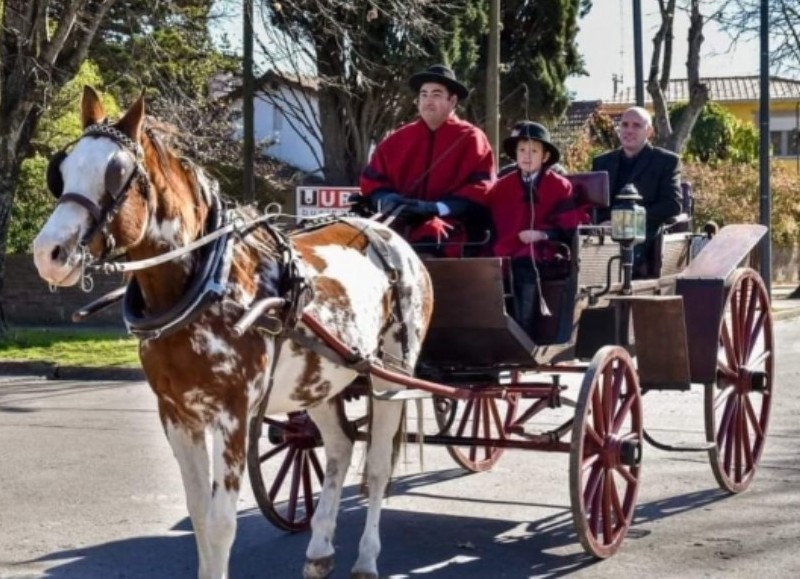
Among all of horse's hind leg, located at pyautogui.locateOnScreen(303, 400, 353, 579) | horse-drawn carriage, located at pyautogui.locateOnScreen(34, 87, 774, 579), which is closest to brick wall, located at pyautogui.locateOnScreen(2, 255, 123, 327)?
horse-drawn carriage, located at pyautogui.locateOnScreen(34, 87, 774, 579)

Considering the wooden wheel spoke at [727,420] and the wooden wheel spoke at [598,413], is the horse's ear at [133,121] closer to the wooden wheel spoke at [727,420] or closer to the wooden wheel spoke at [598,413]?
the wooden wheel spoke at [598,413]

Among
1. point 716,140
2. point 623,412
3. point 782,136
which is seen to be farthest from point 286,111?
point 782,136

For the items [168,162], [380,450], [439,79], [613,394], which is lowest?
[380,450]

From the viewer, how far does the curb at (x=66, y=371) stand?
16.7 metres

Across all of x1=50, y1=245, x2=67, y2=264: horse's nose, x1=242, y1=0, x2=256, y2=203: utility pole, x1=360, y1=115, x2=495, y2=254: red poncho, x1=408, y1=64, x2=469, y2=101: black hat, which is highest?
x1=242, y1=0, x2=256, y2=203: utility pole

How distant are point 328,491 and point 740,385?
337 centimetres

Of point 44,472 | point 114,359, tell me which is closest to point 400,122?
point 114,359

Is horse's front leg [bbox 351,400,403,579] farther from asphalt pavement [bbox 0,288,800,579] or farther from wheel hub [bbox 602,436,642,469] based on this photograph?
wheel hub [bbox 602,436,642,469]

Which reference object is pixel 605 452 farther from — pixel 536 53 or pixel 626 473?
pixel 536 53

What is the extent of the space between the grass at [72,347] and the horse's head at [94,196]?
1173 cm

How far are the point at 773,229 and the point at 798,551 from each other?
34.8 metres

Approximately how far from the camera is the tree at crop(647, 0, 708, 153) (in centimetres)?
2655

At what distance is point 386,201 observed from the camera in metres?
7.73

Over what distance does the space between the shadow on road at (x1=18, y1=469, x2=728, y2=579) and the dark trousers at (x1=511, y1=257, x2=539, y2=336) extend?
119 centimetres
